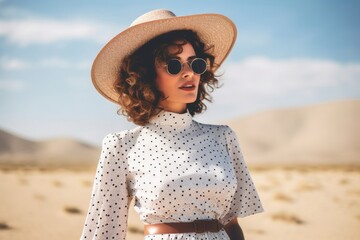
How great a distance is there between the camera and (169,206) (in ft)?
7.31

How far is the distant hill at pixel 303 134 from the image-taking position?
9969 centimetres

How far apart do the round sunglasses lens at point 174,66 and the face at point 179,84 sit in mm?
29

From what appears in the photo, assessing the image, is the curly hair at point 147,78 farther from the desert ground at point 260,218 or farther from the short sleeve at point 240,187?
the desert ground at point 260,218

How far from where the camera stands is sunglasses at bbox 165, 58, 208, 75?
2.51 metres

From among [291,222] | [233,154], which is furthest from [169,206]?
[291,222]

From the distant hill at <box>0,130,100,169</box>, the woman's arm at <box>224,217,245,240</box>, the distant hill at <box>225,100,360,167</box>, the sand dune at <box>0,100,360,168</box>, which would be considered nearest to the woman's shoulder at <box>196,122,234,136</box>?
the woman's arm at <box>224,217,245,240</box>

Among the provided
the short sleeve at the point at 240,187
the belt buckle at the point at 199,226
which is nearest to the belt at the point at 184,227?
the belt buckle at the point at 199,226

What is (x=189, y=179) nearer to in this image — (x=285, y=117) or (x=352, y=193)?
(x=352, y=193)

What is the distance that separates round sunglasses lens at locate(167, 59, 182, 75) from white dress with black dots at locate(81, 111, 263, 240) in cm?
24

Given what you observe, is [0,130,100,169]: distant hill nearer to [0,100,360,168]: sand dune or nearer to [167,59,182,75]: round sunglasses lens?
[0,100,360,168]: sand dune

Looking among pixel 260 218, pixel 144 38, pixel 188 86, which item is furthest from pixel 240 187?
pixel 260 218

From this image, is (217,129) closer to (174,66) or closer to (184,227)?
(174,66)

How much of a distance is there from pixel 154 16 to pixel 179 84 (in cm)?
43

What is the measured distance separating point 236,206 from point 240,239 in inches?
8.0
